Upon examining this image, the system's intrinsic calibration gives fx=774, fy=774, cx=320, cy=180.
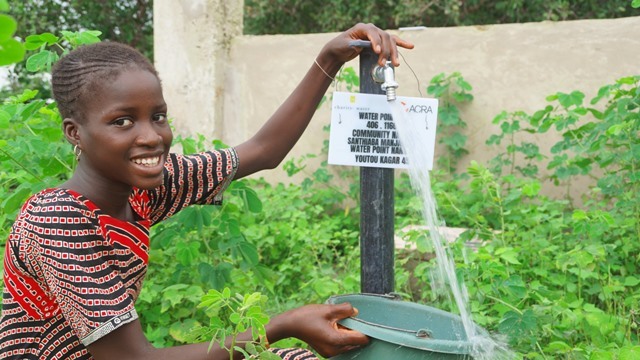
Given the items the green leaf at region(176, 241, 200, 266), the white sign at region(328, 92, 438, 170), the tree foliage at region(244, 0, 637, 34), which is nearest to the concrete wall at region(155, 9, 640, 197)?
the green leaf at region(176, 241, 200, 266)

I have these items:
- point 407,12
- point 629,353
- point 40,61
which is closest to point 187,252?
point 40,61

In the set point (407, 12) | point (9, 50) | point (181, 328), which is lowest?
point (181, 328)

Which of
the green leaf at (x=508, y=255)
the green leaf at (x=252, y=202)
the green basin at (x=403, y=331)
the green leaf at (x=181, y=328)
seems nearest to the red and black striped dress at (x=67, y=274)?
the green basin at (x=403, y=331)

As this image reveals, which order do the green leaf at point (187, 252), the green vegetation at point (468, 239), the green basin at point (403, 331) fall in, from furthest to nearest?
the green leaf at point (187, 252)
the green vegetation at point (468, 239)
the green basin at point (403, 331)

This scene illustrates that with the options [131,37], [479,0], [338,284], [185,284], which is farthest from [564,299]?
[131,37]

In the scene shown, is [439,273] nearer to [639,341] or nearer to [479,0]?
[639,341]

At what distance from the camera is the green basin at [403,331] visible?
1639 millimetres

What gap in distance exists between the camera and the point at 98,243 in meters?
1.79

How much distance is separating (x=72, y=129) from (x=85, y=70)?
0.15 meters

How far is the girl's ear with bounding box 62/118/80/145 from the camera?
5.86ft

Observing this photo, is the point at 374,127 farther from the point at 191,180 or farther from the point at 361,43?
the point at 191,180

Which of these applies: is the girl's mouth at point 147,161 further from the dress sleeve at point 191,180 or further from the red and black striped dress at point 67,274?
the dress sleeve at point 191,180

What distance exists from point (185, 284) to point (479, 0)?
532cm

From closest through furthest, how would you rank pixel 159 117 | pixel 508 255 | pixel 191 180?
pixel 159 117 < pixel 191 180 < pixel 508 255
